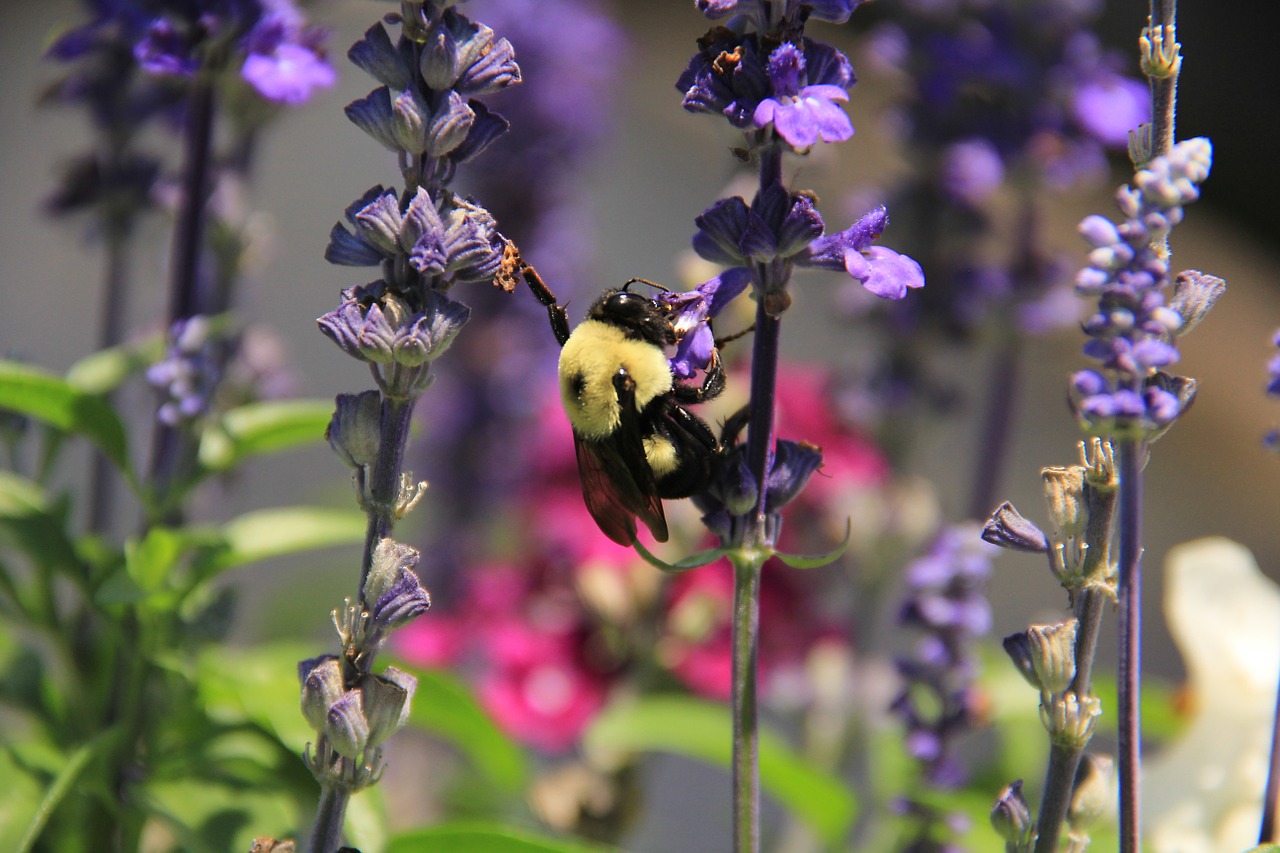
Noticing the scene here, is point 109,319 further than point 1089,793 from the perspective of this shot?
Yes

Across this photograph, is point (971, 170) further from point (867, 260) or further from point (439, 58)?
point (439, 58)

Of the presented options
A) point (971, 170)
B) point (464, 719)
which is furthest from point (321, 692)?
point (971, 170)

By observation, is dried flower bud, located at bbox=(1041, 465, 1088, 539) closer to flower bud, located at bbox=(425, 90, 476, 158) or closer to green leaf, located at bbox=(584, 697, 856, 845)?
flower bud, located at bbox=(425, 90, 476, 158)

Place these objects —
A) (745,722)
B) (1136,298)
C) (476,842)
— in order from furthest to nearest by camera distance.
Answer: (476,842) → (745,722) → (1136,298)

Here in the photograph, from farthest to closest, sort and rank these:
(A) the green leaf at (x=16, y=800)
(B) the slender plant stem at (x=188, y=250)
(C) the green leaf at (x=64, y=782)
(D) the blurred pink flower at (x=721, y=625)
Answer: (D) the blurred pink flower at (x=721, y=625), (B) the slender plant stem at (x=188, y=250), (A) the green leaf at (x=16, y=800), (C) the green leaf at (x=64, y=782)

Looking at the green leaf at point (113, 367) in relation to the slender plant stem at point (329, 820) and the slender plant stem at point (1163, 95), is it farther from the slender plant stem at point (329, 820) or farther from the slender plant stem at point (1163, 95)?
the slender plant stem at point (1163, 95)

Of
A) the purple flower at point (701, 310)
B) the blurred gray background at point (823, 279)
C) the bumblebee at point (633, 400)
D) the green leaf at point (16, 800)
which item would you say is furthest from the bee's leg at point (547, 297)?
the blurred gray background at point (823, 279)
